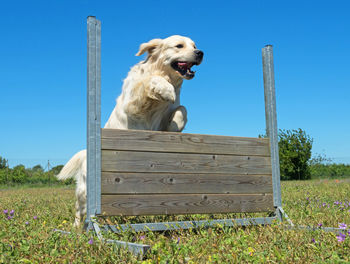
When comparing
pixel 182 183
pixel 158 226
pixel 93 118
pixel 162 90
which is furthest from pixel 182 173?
pixel 93 118

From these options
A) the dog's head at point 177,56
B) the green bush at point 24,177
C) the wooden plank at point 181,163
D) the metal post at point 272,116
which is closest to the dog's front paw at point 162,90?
the dog's head at point 177,56

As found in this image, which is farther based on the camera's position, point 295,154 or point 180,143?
point 295,154

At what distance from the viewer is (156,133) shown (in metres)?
3.55

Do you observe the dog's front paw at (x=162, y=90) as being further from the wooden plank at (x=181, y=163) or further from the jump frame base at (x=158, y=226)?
the jump frame base at (x=158, y=226)

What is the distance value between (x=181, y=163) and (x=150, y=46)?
1.48 m

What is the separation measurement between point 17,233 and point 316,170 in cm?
3422

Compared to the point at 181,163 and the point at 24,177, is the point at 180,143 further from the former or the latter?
the point at 24,177

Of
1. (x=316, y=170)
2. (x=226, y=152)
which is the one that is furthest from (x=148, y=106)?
(x=316, y=170)

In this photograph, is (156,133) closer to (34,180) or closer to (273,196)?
(273,196)


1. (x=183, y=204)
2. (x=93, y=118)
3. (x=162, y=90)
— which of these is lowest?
(x=183, y=204)

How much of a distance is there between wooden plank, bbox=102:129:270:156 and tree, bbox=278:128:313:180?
87.5 feet

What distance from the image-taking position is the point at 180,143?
12.1 feet

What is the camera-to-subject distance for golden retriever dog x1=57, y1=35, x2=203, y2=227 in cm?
386

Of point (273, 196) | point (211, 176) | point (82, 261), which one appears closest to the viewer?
point (82, 261)
